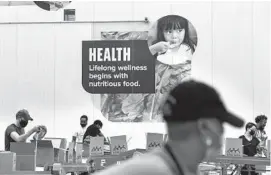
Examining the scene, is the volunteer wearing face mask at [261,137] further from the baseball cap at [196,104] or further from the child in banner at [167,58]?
the baseball cap at [196,104]

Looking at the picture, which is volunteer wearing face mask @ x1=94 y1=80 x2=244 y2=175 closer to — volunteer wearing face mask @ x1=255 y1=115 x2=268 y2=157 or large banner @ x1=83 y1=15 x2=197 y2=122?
volunteer wearing face mask @ x1=255 y1=115 x2=268 y2=157

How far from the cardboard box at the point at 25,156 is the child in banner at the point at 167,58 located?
6140 millimetres

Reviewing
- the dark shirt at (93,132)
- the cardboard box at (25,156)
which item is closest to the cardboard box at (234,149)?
the dark shirt at (93,132)

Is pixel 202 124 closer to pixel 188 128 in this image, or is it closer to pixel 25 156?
pixel 188 128

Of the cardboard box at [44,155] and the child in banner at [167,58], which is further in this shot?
the child in banner at [167,58]

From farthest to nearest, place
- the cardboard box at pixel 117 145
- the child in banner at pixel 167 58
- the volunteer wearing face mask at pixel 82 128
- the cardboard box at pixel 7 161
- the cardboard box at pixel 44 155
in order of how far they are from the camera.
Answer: the child in banner at pixel 167 58 < the volunteer wearing face mask at pixel 82 128 < the cardboard box at pixel 117 145 < the cardboard box at pixel 44 155 < the cardboard box at pixel 7 161

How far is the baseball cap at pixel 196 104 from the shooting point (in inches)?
43.4

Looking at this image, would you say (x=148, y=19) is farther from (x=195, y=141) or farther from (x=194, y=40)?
(x=195, y=141)

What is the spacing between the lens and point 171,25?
11688mm

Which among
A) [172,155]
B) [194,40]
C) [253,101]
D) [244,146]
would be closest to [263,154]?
[244,146]

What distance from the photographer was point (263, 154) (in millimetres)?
8719

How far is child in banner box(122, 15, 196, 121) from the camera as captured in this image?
11531mm

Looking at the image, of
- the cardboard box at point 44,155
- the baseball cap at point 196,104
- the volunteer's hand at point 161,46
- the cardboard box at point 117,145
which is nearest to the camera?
the baseball cap at point 196,104

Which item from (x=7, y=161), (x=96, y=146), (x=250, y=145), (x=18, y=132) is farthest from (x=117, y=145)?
(x=7, y=161)
